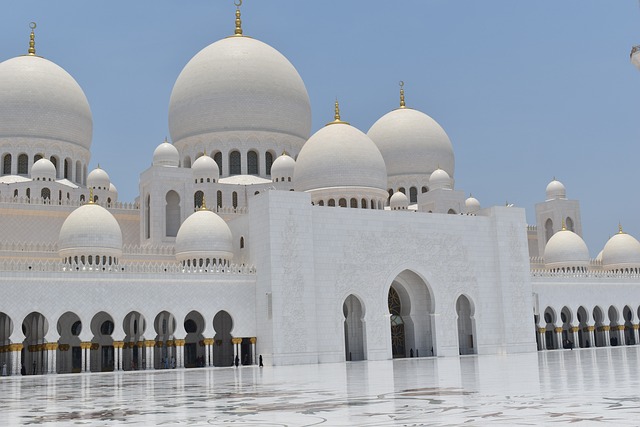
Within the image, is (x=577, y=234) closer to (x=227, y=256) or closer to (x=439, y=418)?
(x=227, y=256)

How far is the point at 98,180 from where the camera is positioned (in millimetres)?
30859

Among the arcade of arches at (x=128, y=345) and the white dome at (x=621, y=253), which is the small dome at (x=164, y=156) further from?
the white dome at (x=621, y=253)

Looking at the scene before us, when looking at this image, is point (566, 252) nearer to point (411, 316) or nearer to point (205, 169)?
point (411, 316)

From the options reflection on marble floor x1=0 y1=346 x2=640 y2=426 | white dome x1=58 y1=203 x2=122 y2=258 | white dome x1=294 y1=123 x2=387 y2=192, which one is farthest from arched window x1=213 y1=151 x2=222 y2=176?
reflection on marble floor x1=0 y1=346 x2=640 y2=426

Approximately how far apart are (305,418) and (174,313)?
16101mm

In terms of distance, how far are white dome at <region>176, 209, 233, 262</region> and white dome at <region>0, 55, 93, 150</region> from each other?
8.90m

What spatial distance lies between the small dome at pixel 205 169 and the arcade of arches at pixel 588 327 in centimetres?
1352

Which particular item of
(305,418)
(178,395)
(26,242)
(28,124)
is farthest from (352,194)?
(305,418)

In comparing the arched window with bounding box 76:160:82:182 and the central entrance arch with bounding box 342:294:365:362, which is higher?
the arched window with bounding box 76:160:82:182

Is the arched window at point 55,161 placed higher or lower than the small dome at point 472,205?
higher

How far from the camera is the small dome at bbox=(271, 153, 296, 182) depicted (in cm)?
3031

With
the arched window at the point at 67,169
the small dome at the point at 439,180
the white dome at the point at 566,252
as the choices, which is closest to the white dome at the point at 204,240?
the arched window at the point at 67,169

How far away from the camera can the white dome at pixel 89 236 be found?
23.7 metres

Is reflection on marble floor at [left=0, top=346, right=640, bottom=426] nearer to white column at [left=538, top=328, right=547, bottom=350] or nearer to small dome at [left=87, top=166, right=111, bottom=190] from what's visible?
white column at [left=538, top=328, right=547, bottom=350]
